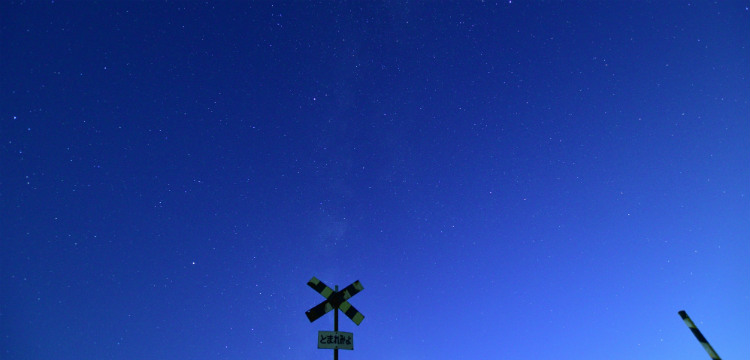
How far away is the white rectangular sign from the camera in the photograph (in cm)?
660

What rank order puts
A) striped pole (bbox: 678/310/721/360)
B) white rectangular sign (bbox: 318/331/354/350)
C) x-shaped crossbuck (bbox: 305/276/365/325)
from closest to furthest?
striped pole (bbox: 678/310/721/360), white rectangular sign (bbox: 318/331/354/350), x-shaped crossbuck (bbox: 305/276/365/325)

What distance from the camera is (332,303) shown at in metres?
6.98

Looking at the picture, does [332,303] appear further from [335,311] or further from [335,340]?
[335,340]

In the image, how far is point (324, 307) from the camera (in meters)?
6.95

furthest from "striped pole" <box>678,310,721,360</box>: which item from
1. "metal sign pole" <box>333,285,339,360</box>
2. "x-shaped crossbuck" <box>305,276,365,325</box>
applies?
"metal sign pole" <box>333,285,339,360</box>

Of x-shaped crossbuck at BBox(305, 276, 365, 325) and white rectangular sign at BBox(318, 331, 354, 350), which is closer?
white rectangular sign at BBox(318, 331, 354, 350)

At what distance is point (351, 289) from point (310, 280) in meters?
0.74

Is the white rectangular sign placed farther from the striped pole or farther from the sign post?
the striped pole

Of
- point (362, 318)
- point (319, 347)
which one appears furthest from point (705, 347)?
point (319, 347)

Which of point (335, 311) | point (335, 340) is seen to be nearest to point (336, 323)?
point (335, 311)

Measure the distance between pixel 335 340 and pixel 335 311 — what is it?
1.63 feet

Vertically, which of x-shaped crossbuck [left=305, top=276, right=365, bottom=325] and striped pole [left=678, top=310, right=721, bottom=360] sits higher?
x-shaped crossbuck [left=305, top=276, right=365, bottom=325]

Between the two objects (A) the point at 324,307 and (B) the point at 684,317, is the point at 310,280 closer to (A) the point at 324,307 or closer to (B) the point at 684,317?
(A) the point at 324,307

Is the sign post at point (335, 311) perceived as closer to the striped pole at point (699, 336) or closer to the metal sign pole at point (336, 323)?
the metal sign pole at point (336, 323)
